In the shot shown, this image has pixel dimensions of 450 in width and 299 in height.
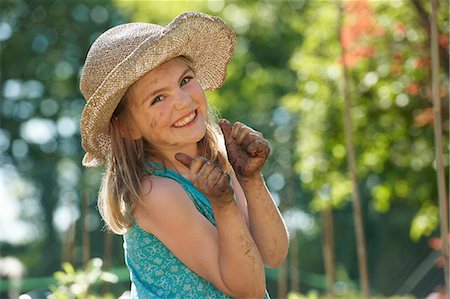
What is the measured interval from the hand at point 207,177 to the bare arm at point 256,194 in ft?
0.67

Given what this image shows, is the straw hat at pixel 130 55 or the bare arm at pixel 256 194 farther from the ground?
the straw hat at pixel 130 55

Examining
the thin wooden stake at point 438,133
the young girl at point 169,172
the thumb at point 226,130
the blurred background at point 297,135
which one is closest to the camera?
the young girl at point 169,172

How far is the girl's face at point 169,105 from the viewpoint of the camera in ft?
8.50

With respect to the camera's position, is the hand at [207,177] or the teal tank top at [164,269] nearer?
the hand at [207,177]

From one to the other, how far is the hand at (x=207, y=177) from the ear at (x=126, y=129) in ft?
0.97

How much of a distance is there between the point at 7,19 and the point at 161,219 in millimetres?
21399

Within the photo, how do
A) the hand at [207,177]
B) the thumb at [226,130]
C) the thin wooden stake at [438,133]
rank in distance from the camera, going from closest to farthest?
the hand at [207,177] < the thumb at [226,130] < the thin wooden stake at [438,133]

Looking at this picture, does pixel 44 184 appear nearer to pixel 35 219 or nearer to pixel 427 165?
pixel 427 165

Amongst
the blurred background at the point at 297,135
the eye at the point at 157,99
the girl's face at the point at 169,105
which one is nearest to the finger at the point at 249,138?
the girl's face at the point at 169,105

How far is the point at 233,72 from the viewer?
65.7 feet

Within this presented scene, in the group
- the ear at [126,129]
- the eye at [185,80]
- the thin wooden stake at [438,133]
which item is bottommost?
the thin wooden stake at [438,133]

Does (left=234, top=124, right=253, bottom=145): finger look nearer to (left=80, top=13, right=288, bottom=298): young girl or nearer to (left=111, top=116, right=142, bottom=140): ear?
(left=80, top=13, right=288, bottom=298): young girl

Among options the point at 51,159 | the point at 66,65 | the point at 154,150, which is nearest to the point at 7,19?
the point at 66,65

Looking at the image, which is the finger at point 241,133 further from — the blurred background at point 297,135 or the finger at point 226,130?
the blurred background at point 297,135
